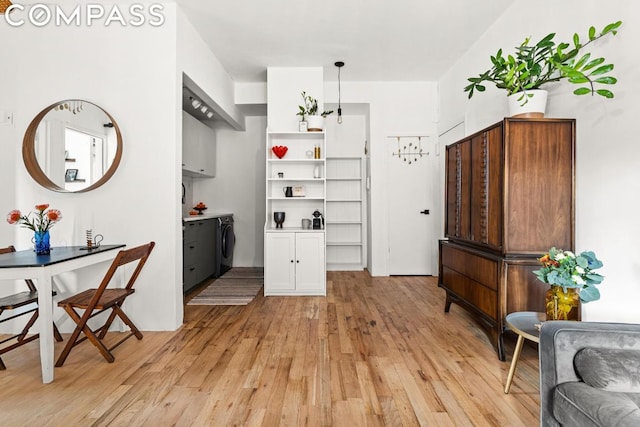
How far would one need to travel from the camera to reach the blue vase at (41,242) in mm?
2454

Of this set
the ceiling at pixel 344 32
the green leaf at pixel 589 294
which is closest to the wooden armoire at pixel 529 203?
the green leaf at pixel 589 294

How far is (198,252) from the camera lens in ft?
14.8

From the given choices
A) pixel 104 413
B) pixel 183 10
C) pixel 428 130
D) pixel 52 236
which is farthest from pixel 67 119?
pixel 428 130

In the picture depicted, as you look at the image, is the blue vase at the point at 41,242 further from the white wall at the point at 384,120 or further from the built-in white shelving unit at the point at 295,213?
the white wall at the point at 384,120

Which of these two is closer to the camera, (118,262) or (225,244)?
(118,262)

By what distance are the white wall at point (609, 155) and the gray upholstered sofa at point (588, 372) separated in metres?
0.91

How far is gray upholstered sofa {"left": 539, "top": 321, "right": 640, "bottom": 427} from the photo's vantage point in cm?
116

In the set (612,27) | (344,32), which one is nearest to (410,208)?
(344,32)

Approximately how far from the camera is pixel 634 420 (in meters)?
1.03

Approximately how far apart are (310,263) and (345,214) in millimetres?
1820

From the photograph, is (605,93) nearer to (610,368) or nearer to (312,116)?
(610,368)

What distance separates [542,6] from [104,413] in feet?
13.4

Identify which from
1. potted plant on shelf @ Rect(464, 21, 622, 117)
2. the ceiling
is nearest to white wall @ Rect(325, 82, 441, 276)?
the ceiling

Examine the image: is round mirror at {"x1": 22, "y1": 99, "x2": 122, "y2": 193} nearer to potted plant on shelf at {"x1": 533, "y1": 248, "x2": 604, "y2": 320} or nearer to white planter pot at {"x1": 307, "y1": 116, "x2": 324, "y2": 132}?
white planter pot at {"x1": 307, "y1": 116, "x2": 324, "y2": 132}
